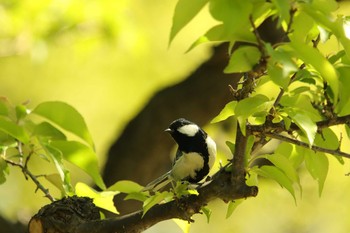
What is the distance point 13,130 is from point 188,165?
37cm

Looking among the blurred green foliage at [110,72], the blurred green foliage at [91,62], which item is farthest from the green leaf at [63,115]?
the blurred green foliage at [91,62]

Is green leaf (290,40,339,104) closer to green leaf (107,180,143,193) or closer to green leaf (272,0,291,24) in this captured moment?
green leaf (272,0,291,24)

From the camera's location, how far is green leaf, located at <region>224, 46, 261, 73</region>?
3.55ft

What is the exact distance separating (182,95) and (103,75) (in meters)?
1.78

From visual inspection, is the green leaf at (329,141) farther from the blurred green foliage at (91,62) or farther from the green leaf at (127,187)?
the blurred green foliage at (91,62)

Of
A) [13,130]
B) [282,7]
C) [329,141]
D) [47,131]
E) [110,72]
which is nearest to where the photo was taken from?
[282,7]

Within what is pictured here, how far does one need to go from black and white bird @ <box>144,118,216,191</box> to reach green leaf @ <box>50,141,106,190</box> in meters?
0.14

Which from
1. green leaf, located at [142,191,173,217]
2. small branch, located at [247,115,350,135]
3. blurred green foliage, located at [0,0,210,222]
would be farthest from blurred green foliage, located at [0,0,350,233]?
small branch, located at [247,115,350,135]

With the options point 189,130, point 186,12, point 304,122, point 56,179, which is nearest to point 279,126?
point 304,122

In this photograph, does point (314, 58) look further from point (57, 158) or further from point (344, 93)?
point (57, 158)

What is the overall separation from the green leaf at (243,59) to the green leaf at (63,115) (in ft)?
1.94

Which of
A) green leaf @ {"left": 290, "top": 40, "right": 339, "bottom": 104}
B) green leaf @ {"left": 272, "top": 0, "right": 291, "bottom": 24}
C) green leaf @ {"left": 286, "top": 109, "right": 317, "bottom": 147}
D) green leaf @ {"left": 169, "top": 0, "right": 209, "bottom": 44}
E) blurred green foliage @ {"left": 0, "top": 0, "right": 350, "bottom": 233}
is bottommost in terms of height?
blurred green foliage @ {"left": 0, "top": 0, "right": 350, "bottom": 233}

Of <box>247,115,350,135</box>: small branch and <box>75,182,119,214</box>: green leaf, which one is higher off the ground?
<box>247,115,350,135</box>: small branch

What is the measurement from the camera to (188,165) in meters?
1.55
